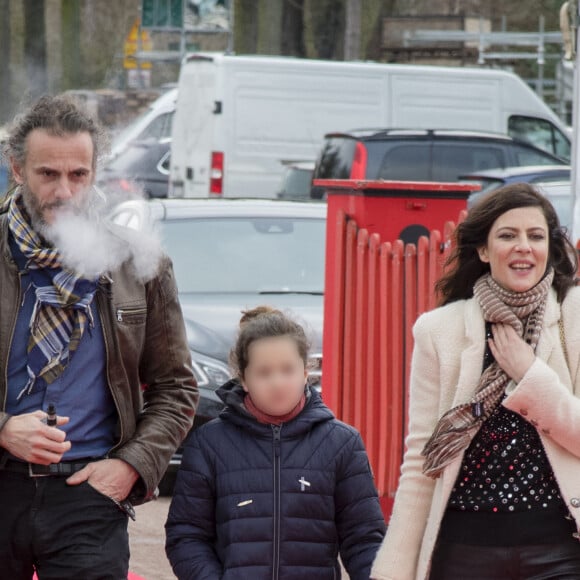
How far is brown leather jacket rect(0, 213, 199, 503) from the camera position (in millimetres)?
3602

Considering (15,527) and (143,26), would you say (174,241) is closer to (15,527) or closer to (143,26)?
(15,527)

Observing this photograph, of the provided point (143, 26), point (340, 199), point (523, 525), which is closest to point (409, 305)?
point (340, 199)

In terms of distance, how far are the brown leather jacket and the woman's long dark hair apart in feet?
2.53

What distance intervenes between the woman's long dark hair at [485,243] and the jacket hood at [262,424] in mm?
455

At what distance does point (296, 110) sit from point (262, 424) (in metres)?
15.5

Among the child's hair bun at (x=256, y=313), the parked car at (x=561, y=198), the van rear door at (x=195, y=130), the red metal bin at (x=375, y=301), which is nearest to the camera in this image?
the child's hair bun at (x=256, y=313)

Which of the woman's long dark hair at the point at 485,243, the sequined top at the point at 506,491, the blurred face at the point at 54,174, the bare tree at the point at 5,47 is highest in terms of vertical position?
the bare tree at the point at 5,47

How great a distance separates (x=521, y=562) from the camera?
356 centimetres

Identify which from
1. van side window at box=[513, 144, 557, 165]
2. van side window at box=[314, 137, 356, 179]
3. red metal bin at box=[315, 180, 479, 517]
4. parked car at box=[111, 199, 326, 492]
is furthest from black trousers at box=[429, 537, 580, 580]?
van side window at box=[513, 144, 557, 165]

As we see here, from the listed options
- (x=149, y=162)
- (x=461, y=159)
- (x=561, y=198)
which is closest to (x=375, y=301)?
(x=561, y=198)

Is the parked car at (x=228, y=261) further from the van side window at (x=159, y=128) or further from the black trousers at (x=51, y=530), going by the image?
the van side window at (x=159, y=128)

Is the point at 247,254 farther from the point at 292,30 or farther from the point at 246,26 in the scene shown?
the point at 292,30

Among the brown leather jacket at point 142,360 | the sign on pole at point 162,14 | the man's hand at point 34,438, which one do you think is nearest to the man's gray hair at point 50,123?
the brown leather jacket at point 142,360

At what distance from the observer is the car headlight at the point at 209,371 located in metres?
7.62
